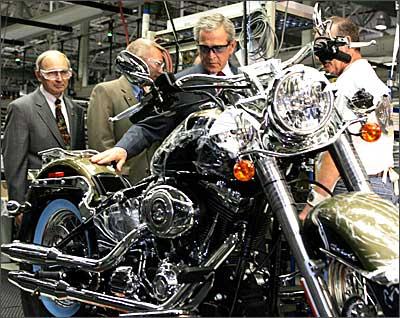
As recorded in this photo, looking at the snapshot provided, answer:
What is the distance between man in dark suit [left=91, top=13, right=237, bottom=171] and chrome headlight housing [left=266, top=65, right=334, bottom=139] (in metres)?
0.73

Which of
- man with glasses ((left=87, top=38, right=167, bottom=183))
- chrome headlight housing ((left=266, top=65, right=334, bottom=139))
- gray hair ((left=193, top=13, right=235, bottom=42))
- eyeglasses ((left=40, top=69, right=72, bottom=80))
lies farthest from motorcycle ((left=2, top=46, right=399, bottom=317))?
eyeglasses ((left=40, top=69, right=72, bottom=80))

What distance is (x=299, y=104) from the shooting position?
176 centimetres

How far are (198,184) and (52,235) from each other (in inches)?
39.6

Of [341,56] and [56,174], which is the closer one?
[341,56]

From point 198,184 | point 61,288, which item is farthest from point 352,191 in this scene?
point 61,288

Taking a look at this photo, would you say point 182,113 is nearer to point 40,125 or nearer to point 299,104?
point 299,104

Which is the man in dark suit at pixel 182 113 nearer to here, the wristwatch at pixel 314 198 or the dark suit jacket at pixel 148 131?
the dark suit jacket at pixel 148 131

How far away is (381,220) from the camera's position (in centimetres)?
159

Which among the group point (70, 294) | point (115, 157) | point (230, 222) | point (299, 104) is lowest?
point (70, 294)

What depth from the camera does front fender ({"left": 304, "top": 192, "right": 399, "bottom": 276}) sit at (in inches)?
60.2

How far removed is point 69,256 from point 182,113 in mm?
712

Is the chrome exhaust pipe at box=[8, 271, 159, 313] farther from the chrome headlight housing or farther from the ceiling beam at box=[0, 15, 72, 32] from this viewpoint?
the ceiling beam at box=[0, 15, 72, 32]

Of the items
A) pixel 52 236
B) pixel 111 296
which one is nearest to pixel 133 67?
pixel 111 296

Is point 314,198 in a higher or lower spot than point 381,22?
lower
